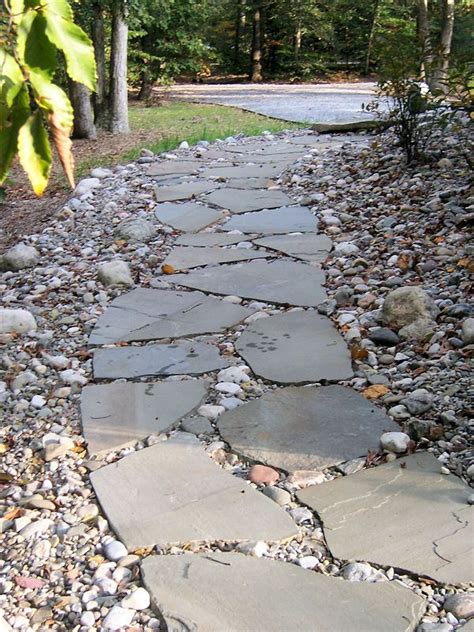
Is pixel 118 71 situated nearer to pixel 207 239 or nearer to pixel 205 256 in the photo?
pixel 207 239

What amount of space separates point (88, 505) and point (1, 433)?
0.62 meters

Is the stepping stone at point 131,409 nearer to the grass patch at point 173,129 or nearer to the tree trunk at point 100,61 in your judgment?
the grass patch at point 173,129

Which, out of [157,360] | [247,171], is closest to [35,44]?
[157,360]

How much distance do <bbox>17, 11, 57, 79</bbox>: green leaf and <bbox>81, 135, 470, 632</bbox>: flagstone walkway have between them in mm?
1182

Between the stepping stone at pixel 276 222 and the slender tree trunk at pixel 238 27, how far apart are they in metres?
15.3

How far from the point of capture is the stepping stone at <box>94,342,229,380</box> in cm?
286

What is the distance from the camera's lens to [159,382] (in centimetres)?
278

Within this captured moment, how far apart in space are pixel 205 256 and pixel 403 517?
2.55 m

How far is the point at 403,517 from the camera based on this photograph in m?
1.91

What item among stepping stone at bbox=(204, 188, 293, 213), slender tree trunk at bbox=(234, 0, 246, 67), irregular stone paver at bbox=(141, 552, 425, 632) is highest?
slender tree trunk at bbox=(234, 0, 246, 67)

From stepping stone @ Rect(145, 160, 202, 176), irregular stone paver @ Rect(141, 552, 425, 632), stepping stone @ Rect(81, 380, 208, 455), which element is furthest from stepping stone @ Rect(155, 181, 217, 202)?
irregular stone paver @ Rect(141, 552, 425, 632)

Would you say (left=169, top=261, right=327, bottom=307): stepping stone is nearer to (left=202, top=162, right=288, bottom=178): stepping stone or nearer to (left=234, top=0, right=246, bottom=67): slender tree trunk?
(left=202, top=162, right=288, bottom=178): stepping stone

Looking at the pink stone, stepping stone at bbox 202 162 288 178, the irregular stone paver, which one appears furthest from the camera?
stepping stone at bbox 202 162 288 178

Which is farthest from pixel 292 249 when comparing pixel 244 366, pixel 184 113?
pixel 184 113
